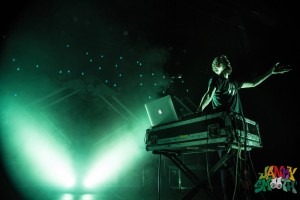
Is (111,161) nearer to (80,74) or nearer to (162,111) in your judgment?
(80,74)

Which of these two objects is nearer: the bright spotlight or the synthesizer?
the synthesizer

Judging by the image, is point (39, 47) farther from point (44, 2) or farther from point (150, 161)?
point (150, 161)

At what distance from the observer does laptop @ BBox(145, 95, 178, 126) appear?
213 centimetres

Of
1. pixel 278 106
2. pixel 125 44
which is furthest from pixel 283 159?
pixel 125 44

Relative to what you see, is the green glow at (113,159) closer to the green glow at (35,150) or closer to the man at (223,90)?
the green glow at (35,150)

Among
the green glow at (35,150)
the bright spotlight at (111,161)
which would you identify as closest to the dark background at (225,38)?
the green glow at (35,150)

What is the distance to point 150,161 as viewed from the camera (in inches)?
195

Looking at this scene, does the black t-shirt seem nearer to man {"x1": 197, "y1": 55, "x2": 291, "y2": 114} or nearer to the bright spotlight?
man {"x1": 197, "y1": 55, "x2": 291, "y2": 114}

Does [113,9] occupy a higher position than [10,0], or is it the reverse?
[113,9]

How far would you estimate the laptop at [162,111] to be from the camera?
6.98ft

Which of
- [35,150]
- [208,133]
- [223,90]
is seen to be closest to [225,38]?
[223,90]

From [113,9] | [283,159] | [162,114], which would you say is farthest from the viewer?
[113,9]

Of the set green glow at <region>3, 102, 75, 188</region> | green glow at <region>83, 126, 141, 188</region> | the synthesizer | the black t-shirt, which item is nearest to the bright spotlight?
green glow at <region>83, 126, 141, 188</region>

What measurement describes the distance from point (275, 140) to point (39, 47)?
16.5 feet
